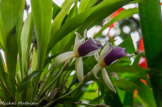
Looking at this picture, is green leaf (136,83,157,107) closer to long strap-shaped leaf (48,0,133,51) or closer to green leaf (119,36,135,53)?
green leaf (119,36,135,53)

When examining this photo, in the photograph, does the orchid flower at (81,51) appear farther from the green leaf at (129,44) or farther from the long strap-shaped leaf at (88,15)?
the green leaf at (129,44)

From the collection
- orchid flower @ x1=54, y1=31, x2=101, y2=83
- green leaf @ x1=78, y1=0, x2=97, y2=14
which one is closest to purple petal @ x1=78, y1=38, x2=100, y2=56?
orchid flower @ x1=54, y1=31, x2=101, y2=83

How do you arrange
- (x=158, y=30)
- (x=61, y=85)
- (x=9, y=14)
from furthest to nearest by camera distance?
(x=158, y=30) < (x=61, y=85) < (x=9, y=14)

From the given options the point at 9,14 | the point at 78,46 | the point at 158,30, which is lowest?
the point at 158,30

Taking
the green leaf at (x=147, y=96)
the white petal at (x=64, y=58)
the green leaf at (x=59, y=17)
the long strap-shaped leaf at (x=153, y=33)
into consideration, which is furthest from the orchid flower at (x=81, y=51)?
the green leaf at (x=147, y=96)

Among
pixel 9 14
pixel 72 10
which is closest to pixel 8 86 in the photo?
pixel 9 14

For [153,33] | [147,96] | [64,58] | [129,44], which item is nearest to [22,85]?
[64,58]

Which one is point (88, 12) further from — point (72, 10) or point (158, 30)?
point (158, 30)

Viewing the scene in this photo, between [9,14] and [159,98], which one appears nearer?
[9,14]
